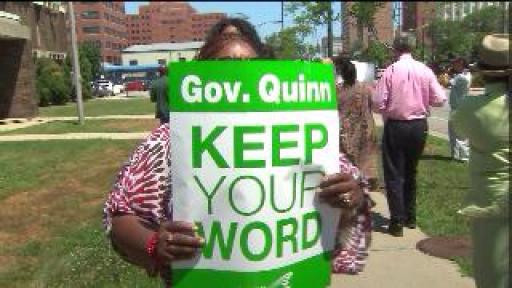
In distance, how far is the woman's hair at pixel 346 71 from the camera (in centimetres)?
745

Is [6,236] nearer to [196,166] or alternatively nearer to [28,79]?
[196,166]

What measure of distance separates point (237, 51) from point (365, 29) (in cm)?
1279

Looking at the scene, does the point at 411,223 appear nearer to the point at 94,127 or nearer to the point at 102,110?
the point at 94,127

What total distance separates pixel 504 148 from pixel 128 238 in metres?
2.08

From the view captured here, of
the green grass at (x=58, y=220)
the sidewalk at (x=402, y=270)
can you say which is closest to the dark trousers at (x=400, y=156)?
the sidewalk at (x=402, y=270)

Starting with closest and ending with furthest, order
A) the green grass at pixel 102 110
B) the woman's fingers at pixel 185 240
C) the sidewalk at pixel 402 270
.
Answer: the woman's fingers at pixel 185 240, the sidewalk at pixel 402 270, the green grass at pixel 102 110

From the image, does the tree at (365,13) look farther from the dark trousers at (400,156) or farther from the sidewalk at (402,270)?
the sidewalk at (402,270)

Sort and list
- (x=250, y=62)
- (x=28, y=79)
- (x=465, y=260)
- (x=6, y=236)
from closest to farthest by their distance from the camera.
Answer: (x=250, y=62), (x=465, y=260), (x=6, y=236), (x=28, y=79)

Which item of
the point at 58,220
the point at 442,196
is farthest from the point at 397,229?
the point at 58,220

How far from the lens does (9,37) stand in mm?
26359

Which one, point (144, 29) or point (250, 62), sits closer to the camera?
point (250, 62)

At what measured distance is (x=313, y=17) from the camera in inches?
607

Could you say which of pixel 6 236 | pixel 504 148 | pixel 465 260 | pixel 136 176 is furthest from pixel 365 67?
pixel 136 176

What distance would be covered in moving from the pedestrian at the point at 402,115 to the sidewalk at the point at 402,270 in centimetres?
35
